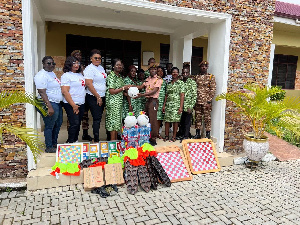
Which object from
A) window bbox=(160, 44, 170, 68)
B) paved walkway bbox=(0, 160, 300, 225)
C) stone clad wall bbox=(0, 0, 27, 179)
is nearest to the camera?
paved walkway bbox=(0, 160, 300, 225)

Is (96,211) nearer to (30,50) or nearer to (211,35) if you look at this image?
(30,50)

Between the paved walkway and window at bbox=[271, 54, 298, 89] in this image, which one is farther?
window at bbox=[271, 54, 298, 89]

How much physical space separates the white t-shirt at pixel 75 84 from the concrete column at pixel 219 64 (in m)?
3.05

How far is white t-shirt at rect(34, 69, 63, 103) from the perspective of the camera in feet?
12.9

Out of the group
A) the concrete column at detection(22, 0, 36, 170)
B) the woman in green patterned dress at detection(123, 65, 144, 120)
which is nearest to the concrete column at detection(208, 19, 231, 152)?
the woman in green patterned dress at detection(123, 65, 144, 120)

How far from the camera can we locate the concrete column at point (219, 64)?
5.25 m

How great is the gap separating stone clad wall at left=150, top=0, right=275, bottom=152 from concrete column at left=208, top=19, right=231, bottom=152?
0.15m

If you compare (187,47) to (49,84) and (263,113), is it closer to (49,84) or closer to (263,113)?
(263,113)

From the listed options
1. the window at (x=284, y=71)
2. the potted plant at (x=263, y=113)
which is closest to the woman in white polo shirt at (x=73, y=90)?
the potted plant at (x=263, y=113)

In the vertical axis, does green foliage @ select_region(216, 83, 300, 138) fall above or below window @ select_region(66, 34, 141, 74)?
below

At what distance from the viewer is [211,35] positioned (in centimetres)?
569

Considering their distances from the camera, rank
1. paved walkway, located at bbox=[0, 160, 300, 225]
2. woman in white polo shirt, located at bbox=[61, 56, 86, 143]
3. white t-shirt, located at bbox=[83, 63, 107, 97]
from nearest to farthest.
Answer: paved walkway, located at bbox=[0, 160, 300, 225] < woman in white polo shirt, located at bbox=[61, 56, 86, 143] < white t-shirt, located at bbox=[83, 63, 107, 97]

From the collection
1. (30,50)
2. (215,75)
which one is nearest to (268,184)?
(215,75)

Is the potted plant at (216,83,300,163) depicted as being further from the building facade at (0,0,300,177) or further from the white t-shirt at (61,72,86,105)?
the white t-shirt at (61,72,86,105)
